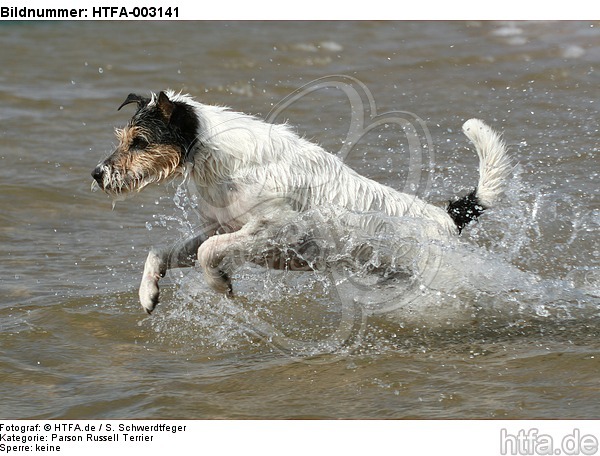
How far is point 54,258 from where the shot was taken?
7477mm

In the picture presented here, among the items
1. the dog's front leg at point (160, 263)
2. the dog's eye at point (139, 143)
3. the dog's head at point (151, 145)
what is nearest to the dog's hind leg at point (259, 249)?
the dog's front leg at point (160, 263)

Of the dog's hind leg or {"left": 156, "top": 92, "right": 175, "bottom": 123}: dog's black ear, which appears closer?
{"left": 156, "top": 92, "right": 175, "bottom": 123}: dog's black ear

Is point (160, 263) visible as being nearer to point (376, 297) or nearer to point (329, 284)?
point (329, 284)

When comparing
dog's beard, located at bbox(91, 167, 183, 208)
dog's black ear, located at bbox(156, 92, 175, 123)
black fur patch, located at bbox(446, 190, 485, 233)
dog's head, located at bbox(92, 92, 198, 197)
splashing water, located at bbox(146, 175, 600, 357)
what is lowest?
splashing water, located at bbox(146, 175, 600, 357)

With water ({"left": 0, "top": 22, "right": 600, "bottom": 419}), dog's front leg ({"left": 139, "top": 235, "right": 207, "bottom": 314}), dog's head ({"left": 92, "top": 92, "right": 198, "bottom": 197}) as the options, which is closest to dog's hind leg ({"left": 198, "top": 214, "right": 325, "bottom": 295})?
dog's front leg ({"left": 139, "top": 235, "right": 207, "bottom": 314})

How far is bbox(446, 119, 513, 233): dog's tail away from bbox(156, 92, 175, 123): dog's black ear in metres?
1.88

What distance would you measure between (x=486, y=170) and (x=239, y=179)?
5.24 ft

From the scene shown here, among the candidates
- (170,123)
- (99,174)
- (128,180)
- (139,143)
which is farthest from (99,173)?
(170,123)

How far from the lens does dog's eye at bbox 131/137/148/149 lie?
17.8 feet

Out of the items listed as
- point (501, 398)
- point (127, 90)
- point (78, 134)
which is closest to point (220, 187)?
point (501, 398)

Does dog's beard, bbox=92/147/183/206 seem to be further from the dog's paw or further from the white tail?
the white tail

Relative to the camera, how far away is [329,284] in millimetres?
6336

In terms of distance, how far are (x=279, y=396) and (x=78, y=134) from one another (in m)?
6.54

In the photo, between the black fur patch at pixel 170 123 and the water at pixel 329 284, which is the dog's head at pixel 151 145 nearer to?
the black fur patch at pixel 170 123
